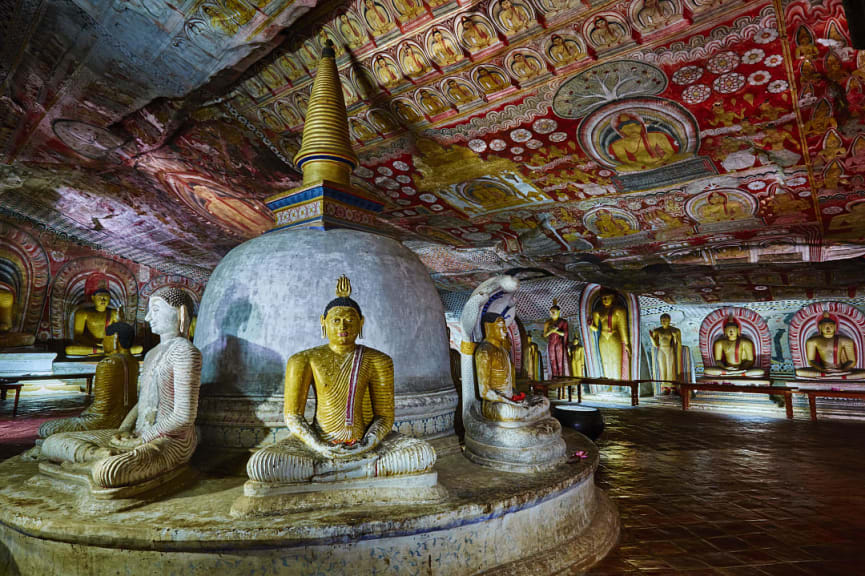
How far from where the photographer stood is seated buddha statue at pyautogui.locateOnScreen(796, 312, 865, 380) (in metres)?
9.85

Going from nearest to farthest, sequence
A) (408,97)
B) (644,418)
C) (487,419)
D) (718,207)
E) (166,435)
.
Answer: (166,435)
(487,419)
(408,97)
(718,207)
(644,418)

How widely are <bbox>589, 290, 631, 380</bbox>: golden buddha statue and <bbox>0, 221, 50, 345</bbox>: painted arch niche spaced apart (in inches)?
599

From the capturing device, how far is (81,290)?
12.5 meters

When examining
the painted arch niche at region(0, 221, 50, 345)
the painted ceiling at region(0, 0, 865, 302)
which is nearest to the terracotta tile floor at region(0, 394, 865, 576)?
the painted ceiling at region(0, 0, 865, 302)

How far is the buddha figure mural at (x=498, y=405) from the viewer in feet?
10.6

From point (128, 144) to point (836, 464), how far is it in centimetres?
1219

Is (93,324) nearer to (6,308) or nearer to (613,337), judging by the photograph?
(6,308)

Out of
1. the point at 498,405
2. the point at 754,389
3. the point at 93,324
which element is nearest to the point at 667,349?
the point at 754,389

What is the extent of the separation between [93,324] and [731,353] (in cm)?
1758

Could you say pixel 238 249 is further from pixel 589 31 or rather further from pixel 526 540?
pixel 589 31

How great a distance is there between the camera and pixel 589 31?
17.2 ft

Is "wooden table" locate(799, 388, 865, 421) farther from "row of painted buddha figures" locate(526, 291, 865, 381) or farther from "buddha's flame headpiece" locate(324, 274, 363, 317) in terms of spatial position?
"buddha's flame headpiece" locate(324, 274, 363, 317)

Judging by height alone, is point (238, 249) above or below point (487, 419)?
above

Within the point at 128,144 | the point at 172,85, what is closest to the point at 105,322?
the point at 128,144
